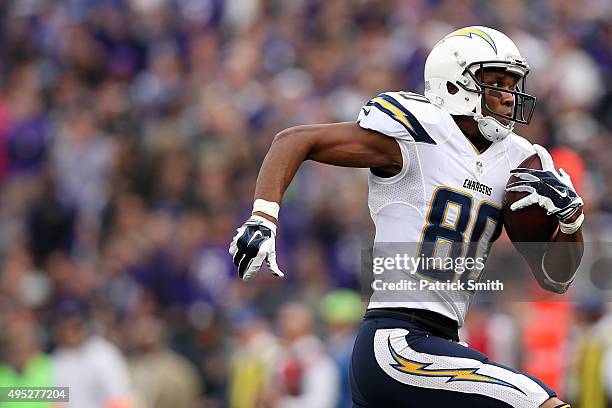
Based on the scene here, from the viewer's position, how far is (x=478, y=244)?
14.9 ft

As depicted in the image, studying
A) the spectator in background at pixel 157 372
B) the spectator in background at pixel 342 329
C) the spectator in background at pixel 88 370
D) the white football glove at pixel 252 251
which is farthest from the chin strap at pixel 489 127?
the spectator in background at pixel 157 372

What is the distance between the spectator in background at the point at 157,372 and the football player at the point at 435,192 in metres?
4.23

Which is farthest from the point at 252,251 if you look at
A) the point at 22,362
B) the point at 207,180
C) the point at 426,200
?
the point at 207,180

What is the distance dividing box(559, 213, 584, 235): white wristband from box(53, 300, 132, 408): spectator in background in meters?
4.03

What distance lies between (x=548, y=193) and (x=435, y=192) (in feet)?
1.31

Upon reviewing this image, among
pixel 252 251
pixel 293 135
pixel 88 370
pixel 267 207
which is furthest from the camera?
pixel 88 370

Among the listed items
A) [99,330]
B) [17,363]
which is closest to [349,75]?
[99,330]

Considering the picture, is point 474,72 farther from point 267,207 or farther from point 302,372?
point 302,372

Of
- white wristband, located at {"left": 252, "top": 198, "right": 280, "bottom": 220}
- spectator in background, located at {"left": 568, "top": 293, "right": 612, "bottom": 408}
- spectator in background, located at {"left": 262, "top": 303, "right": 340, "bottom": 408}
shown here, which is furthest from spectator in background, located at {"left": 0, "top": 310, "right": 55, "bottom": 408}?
white wristband, located at {"left": 252, "top": 198, "right": 280, "bottom": 220}

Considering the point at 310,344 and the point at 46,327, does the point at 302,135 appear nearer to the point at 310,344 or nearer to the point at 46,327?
the point at 310,344

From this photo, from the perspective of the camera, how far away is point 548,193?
440 centimetres

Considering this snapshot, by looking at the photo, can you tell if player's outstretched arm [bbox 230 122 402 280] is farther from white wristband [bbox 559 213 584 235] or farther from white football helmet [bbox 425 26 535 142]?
white wristband [bbox 559 213 584 235]

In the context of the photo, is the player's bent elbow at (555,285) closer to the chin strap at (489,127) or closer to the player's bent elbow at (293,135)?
the chin strap at (489,127)

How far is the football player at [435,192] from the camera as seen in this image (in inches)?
166
